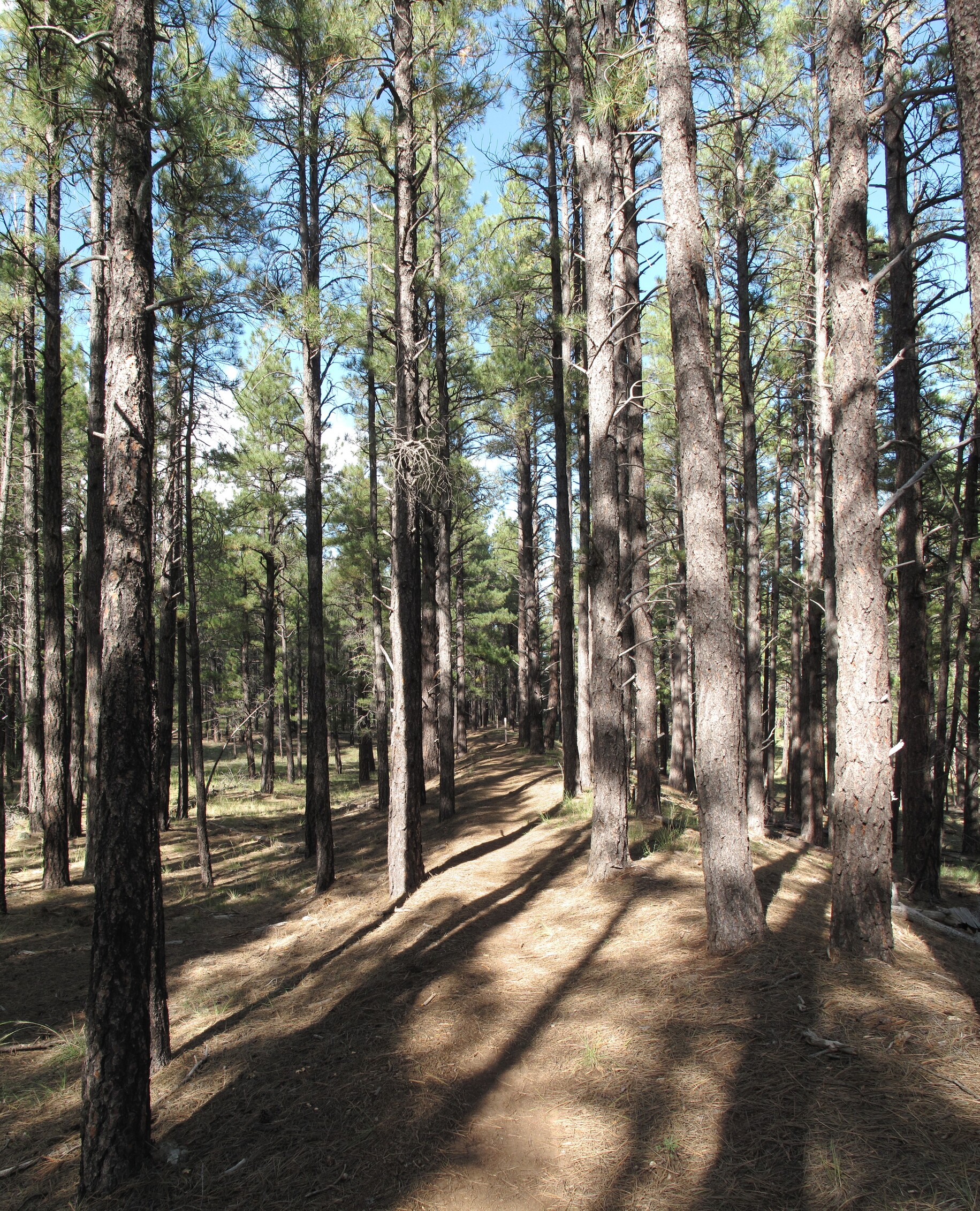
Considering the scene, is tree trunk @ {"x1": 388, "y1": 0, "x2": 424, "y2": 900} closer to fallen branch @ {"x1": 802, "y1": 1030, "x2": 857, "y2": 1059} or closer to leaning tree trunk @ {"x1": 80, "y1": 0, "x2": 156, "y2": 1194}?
leaning tree trunk @ {"x1": 80, "y1": 0, "x2": 156, "y2": 1194}

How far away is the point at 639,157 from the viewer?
9.45 m

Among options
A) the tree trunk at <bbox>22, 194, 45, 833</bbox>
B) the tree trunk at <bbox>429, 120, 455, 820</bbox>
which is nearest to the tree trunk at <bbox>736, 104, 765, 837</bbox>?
the tree trunk at <bbox>429, 120, 455, 820</bbox>

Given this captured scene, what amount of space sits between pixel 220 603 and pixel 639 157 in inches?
685

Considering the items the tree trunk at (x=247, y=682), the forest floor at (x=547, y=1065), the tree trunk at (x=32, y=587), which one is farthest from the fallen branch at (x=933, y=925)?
the tree trunk at (x=247, y=682)

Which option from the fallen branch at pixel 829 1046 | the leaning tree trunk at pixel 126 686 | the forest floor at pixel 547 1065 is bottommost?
the forest floor at pixel 547 1065

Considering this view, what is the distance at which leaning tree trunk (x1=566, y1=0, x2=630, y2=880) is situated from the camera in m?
6.72

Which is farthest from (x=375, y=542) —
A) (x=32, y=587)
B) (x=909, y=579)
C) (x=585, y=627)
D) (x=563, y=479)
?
(x=909, y=579)

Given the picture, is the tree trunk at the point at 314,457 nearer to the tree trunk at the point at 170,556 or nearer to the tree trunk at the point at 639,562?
the tree trunk at the point at 170,556

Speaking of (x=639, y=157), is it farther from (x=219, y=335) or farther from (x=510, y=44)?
(x=219, y=335)

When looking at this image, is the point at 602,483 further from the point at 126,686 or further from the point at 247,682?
the point at 247,682

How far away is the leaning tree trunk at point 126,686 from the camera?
376 cm

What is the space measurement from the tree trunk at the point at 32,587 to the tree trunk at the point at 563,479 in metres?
8.53

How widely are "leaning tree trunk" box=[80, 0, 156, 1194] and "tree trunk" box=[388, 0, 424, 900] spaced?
3.62 m

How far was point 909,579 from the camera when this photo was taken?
338 inches
